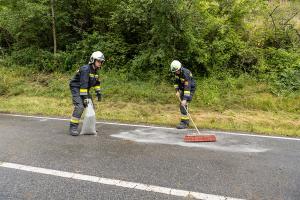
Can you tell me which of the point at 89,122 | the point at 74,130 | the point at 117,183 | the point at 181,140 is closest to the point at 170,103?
the point at 181,140

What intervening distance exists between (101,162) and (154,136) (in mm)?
1906

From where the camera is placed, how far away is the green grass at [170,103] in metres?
8.43

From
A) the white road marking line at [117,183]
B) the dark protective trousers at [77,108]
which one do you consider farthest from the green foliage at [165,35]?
the white road marking line at [117,183]

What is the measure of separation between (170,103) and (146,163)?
18.4 feet

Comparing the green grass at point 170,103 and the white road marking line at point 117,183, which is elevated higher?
the green grass at point 170,103

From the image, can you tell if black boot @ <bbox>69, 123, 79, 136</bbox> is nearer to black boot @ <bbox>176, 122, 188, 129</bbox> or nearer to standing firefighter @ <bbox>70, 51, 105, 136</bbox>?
standing firefighter @ <bbox>70, 51, 105, 136</bbox>

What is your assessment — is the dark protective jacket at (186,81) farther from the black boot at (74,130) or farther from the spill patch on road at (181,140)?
the black boot at (74,130)

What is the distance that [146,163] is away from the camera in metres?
4.98

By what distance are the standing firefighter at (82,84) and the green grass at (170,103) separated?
6.29 ft

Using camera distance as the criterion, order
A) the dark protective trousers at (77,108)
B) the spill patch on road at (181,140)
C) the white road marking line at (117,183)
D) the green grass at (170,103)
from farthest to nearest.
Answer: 1. the green grass at (170,103)
2. the dark protective trousers at (77,108)
3. the spill patch on road at (181,140)
4. the white road marking line at (117,183)

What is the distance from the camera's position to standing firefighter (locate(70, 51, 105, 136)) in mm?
6758

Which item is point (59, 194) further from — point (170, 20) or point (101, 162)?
point (170, 20)

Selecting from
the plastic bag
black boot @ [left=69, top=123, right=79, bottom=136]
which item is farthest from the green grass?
black boot @ [left=69, top=123, right=79, bottom=136]

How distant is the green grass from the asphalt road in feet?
4.94
